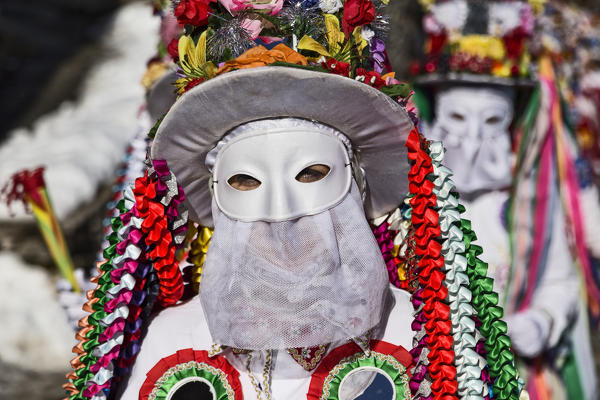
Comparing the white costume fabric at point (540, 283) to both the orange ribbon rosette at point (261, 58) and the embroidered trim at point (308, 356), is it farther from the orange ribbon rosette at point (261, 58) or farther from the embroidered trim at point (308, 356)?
the orange ribbon rosette at point (261, 58)

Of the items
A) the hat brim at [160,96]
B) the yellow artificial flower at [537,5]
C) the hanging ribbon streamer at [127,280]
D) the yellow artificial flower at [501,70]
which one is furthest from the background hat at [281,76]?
the yellow artificial flower at [537,5]

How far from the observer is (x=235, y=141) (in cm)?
201

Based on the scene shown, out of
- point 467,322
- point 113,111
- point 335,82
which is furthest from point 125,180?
point 113,111

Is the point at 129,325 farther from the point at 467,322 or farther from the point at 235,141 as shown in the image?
the point at 467,322

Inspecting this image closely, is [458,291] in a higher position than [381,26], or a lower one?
lower

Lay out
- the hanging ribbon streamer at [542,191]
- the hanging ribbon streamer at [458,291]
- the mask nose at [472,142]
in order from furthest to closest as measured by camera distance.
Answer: the mask nose at [472,142], the hanging ribbon streamer at [542,191], the hanging ribbon streamer at [458,291]

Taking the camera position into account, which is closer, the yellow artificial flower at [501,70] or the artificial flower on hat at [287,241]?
the artificial flower on hat at [287,241]

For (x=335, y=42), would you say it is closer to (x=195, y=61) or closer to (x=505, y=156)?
(x=195, y=61)

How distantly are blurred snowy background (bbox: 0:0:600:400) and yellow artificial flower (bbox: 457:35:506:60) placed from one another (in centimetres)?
38

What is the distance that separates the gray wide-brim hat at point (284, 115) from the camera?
6.15ft

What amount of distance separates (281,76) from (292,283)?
52 centimetres

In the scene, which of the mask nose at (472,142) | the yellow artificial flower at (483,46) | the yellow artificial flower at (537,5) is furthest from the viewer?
the yellow artificial flower at (537,5)

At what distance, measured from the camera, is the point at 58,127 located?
20.5 feet

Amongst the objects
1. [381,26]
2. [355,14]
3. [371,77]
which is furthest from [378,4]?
[371,77]
